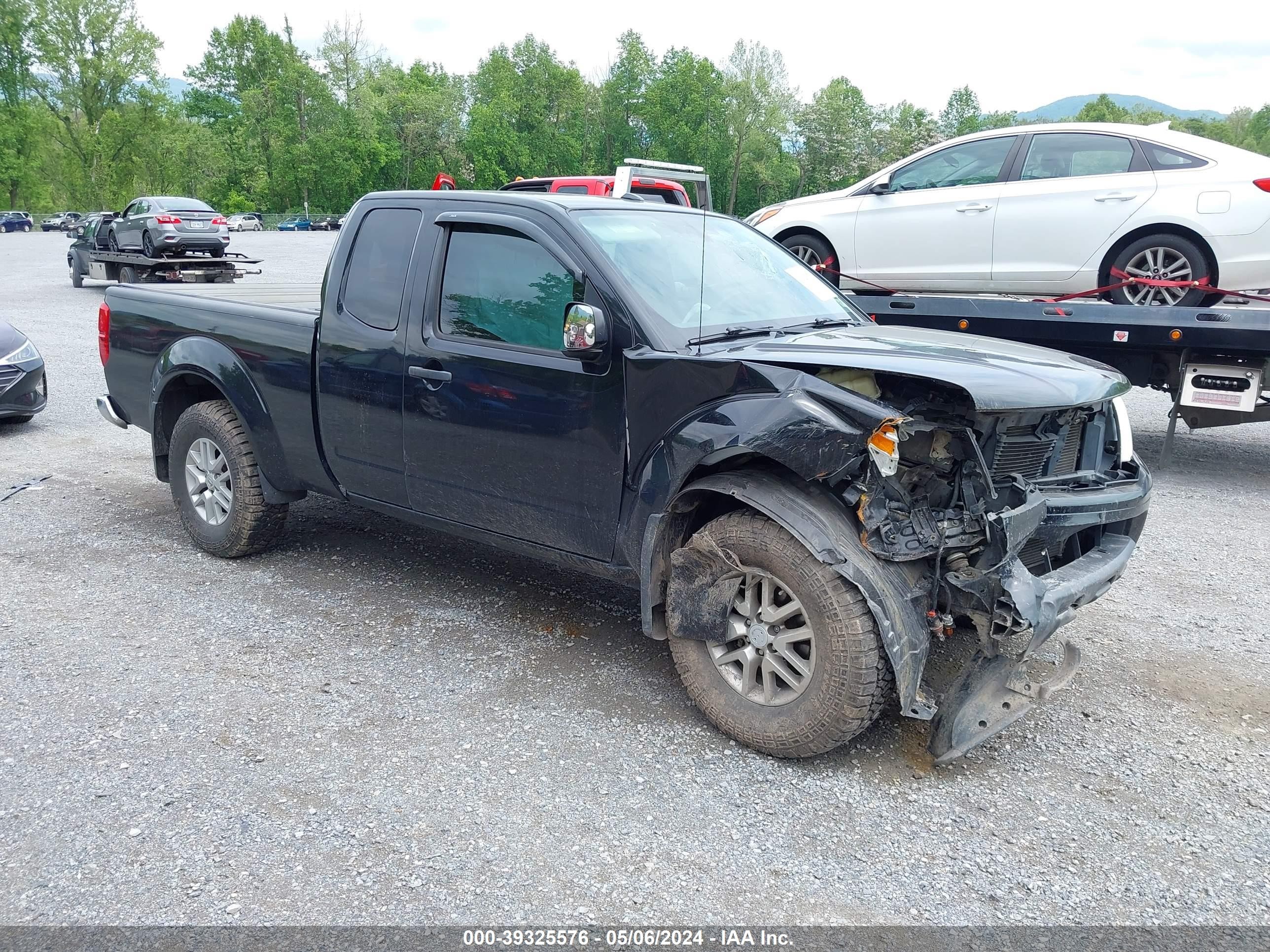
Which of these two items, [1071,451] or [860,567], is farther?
[1071,451]

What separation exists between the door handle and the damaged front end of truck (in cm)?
121

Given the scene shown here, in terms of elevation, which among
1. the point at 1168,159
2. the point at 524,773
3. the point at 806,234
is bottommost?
the point at 524,773

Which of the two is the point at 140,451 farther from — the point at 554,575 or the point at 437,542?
the point at 554,575

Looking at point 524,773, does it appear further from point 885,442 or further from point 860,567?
point 885,442

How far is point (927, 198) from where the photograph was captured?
326 inches

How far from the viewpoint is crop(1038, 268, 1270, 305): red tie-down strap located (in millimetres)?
7137

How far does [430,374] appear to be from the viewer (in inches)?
168

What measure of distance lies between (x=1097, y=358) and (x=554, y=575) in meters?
4.46

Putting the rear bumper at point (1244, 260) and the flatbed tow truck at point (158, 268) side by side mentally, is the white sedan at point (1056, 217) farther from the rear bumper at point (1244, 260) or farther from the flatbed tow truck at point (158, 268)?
the flatbed tow truck at point (158, 268)

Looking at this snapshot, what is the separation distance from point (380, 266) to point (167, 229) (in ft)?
62.0

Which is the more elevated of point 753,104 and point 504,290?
point 753,104

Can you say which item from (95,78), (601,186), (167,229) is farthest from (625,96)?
(601,186)

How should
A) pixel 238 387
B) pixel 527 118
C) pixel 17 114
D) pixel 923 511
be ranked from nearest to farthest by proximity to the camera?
pixel 923 511
pixel 238 387
pixel 17 114
pixel 527 118

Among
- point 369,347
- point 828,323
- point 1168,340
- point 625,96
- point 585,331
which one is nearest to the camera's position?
point 585,331
